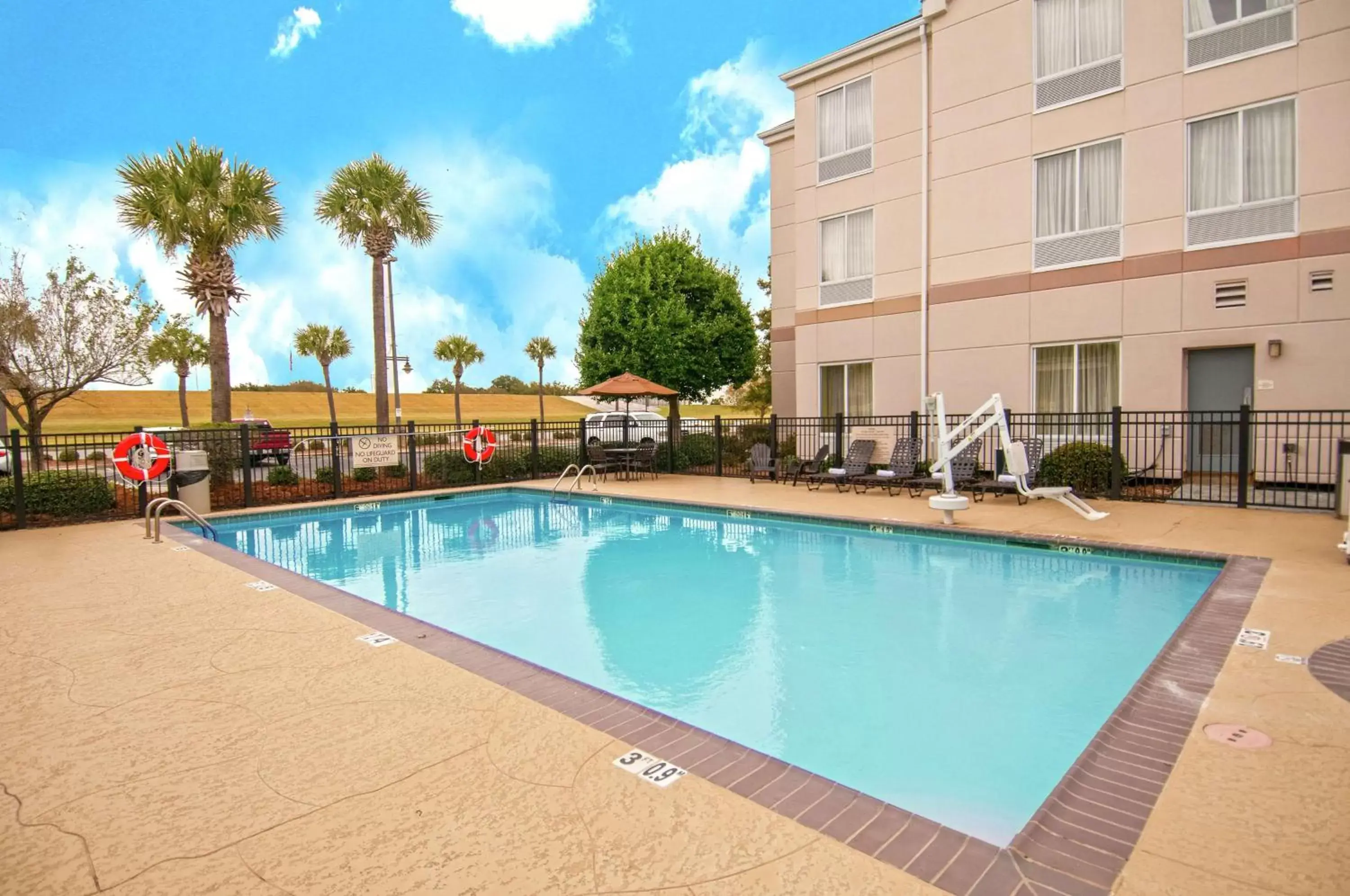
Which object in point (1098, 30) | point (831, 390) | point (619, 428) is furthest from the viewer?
point (619, 428)

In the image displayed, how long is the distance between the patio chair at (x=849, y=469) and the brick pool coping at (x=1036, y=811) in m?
8.27

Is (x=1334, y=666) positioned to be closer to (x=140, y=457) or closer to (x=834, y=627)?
(x=834, y=627)

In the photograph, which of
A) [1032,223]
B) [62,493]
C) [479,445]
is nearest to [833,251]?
[1032,223]

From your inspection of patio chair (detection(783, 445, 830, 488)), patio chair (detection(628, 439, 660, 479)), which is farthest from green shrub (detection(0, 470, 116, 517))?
patio chair (detection(783, 445, 830, 488))

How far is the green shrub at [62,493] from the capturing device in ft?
34.6

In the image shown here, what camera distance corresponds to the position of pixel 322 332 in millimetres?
43625

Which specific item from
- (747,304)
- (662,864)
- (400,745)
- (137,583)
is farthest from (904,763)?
(747,304)

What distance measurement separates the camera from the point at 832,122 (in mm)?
16438

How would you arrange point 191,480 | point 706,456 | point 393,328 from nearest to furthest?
point 191,480 < point 706,456 < point 393,328

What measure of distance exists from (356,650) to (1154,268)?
13.1 m

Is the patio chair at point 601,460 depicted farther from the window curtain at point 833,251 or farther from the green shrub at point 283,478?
the window curtain at point 833,251

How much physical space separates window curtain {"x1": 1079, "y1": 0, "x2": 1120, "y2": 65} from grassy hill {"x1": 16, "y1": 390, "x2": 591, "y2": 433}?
120 ft

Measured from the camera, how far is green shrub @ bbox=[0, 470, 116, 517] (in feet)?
34.6

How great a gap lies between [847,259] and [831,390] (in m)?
3.02
